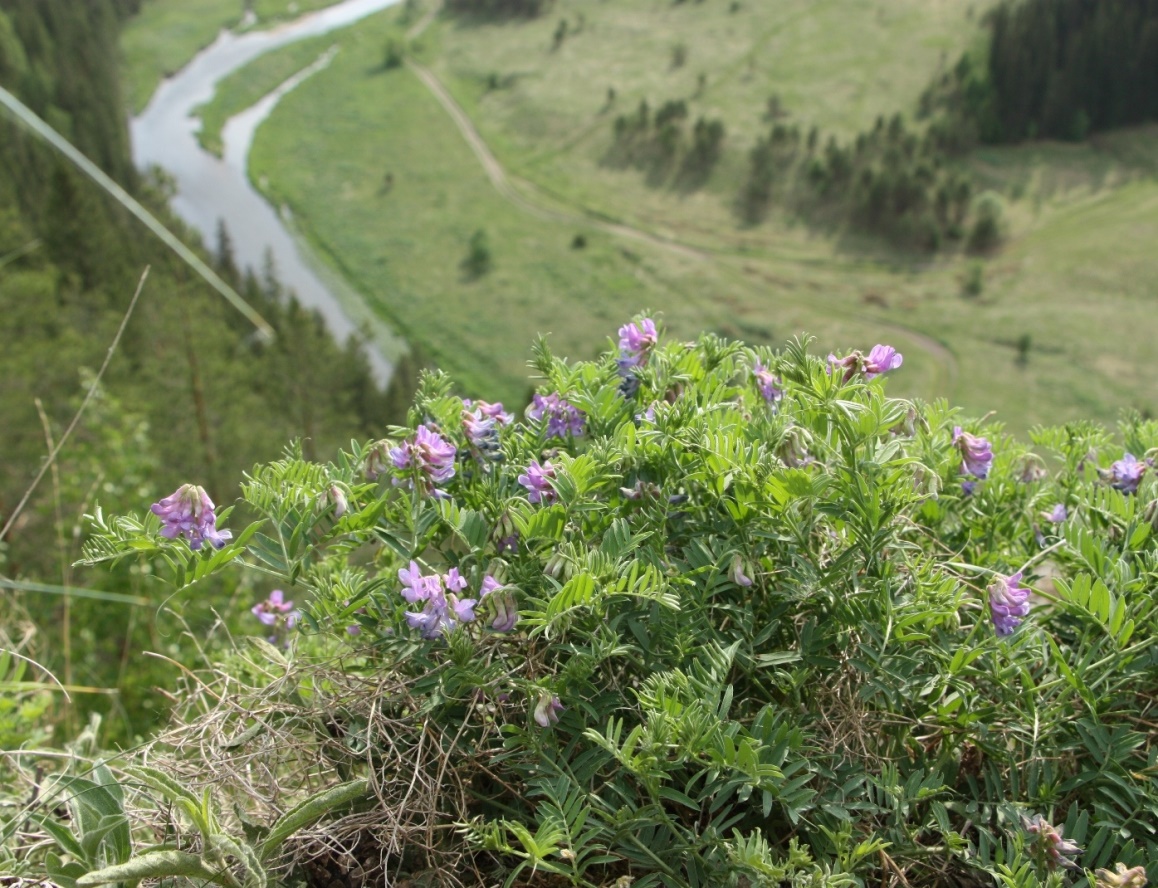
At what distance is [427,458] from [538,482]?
9.9 inches

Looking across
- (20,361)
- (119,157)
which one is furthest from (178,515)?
(119,157)

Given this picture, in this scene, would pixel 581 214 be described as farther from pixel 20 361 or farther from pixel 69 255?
pixel 20 361

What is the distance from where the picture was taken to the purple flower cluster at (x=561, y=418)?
2.62 meters

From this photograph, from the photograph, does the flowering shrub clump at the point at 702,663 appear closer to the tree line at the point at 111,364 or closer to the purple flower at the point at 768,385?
the purple flower at the point at 768,385

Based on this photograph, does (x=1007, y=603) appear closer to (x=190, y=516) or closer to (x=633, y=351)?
(x=633, y=351)

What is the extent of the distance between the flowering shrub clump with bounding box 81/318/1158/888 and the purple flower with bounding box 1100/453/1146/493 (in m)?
0.24

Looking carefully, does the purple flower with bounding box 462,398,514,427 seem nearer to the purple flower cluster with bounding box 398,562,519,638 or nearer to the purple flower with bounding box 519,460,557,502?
the purple flower with bounding box 519,460,557,502

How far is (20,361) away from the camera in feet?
72.7

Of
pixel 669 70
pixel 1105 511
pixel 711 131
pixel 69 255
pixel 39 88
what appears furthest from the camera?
pixel 669 70

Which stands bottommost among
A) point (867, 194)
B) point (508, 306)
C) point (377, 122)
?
point (508, 306)

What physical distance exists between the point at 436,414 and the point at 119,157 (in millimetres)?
71834

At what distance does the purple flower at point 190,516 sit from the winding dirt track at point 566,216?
193 ft

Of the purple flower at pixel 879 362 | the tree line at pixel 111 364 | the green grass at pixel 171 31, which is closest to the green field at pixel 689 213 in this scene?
the green grass at pixel 171 31

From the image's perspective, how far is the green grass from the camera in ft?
294
